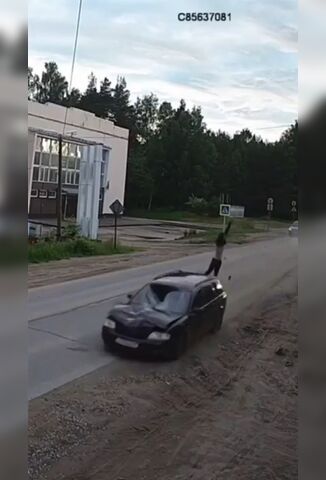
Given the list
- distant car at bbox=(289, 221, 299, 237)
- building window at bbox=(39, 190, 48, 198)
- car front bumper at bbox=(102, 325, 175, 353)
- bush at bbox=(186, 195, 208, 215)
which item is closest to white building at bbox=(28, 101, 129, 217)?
building window at bbox=(39, 190, 48, 198)

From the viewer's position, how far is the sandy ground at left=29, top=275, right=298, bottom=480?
1.07 meters

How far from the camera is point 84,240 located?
1285 millimetres

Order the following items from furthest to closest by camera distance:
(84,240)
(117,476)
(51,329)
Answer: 1. (84,240)
2. (51,329)
3. (117,476)

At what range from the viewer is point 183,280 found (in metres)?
1.16

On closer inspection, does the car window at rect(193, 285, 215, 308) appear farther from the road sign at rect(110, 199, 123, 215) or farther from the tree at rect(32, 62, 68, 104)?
the tree at rect(32, 62, 68, 104)

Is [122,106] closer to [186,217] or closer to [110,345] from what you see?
[186,217]

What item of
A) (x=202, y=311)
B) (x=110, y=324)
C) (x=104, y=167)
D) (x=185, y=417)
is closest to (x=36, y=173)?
(x=104, y=167)

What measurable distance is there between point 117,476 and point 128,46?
0.87 meters

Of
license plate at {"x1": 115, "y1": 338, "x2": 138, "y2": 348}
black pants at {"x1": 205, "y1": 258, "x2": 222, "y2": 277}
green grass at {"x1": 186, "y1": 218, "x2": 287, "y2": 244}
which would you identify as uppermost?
green grass at {"x1": 186, "y1": 218, "x2": 287, "y2": 244}

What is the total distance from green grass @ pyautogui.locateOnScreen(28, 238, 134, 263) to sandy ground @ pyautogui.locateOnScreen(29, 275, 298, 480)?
0.92ft

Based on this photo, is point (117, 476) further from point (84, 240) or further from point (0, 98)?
point (0, 98)

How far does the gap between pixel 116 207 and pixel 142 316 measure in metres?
0.28

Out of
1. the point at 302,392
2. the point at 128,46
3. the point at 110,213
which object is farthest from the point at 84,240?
the point at 302,392

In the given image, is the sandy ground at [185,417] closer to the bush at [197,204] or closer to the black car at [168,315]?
the black car at [168,315]
